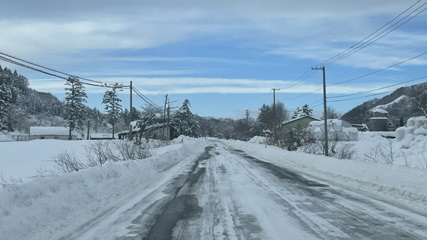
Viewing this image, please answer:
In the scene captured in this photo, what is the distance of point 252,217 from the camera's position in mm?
7543

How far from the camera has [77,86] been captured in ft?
323

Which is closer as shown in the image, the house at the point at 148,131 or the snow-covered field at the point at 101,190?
the snow-covered field at the point at 101,190

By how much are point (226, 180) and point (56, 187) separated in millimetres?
6864

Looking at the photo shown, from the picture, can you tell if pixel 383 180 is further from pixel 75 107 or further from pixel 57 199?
pixel 75 107

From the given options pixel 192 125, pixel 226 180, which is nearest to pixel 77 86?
pixel 192 125

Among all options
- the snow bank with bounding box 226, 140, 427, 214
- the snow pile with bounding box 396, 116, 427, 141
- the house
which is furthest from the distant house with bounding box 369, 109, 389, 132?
the snow bank with bounding box 226, 140, 427, 214

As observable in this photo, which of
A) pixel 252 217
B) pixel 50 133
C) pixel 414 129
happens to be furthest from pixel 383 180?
pixel 50 133

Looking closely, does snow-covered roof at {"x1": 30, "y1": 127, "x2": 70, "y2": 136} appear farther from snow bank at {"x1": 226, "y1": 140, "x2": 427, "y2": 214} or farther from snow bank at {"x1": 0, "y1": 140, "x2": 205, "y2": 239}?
snow bank at {"x1": 0, "y1": 140, "x2": 205, "y2": 239}

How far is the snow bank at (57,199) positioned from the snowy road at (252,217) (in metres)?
0.53

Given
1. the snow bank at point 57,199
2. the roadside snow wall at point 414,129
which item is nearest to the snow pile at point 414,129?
the roadside snow wall at point 414,129

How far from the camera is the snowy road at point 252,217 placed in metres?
6.29

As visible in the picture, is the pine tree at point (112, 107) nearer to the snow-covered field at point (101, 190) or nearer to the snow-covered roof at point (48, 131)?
the snow-covered roof at point (48, 131)

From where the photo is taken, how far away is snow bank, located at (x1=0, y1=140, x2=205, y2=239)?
6.32 meters

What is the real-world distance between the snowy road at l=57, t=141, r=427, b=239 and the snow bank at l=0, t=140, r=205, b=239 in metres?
0.53
